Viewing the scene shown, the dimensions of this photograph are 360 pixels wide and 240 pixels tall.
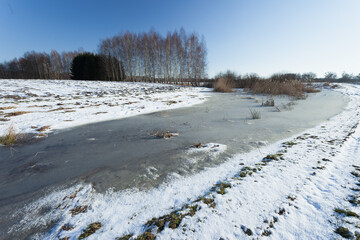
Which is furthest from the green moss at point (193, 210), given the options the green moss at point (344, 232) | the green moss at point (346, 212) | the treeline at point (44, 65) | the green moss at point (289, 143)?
the treeline at point (44, 65)

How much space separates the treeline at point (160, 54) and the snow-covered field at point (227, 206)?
2195 cm

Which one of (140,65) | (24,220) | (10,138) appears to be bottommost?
(24,220)

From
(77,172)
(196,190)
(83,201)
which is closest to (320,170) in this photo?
(196,190)

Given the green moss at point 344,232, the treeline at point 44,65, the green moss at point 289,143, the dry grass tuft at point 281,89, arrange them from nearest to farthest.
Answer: the green moss at point 344,232, the green moss at point 289,143, the dry grass tuft at point 281,89, the treeline at point 44,65

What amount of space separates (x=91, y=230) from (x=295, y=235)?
123 centimetres

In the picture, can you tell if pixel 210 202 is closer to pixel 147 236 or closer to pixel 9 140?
pixel 147 236

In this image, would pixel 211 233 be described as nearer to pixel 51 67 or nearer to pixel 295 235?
pixel 295 235

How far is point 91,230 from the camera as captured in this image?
93cm

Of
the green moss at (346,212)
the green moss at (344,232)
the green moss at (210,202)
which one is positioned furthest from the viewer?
the green moss at (210,202)

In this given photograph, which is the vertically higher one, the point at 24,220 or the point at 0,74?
the point at 0,74

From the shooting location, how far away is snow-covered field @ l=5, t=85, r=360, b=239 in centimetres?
91

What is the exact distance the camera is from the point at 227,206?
1.09 meters

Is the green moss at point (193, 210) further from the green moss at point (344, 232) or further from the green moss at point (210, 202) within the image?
the green moss at point (344, 232)

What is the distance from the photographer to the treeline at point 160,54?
72.0ft
